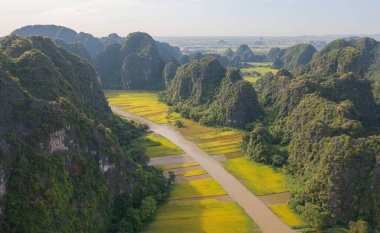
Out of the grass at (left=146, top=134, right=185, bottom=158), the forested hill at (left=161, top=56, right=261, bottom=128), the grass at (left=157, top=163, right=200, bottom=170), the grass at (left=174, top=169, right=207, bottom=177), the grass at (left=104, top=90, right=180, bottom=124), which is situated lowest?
the grass at (left=174, top=169, right=207, bottom=177)

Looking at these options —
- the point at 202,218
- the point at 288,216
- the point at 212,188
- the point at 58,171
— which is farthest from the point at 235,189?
the point at 58,171

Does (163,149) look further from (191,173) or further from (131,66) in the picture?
(131,66)

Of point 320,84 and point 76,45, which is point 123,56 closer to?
point 76,45

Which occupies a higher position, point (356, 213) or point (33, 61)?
point (33, 61)

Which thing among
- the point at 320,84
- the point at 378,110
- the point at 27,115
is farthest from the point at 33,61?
the point at 378,110

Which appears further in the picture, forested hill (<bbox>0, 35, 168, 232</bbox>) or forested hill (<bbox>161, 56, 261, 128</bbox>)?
forested hill (<bbox>161, 56, 261, 128</bbox>)

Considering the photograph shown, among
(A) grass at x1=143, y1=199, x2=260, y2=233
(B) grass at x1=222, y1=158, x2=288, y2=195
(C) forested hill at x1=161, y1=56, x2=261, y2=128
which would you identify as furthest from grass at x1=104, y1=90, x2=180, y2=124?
(A) grass at x1=143, y1=199, x2=260, y2=233

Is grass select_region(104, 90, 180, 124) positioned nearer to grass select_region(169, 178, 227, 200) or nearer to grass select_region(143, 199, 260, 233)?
grass select_region(169, 178, 227, 200)
